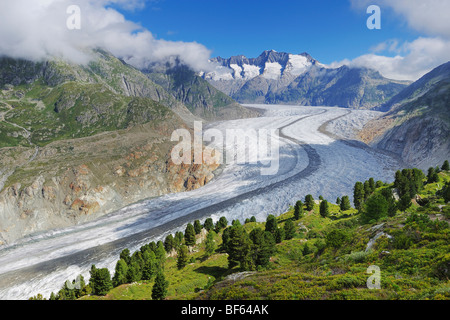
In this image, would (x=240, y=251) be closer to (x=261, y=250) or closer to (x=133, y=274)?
(x=261, y=250)

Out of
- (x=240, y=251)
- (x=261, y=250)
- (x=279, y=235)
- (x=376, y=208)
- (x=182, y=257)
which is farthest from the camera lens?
(x=182, y=257)

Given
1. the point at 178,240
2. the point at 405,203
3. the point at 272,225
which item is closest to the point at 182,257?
the point at 178,240

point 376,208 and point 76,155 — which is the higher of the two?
point 76,155

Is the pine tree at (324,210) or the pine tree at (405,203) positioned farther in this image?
the pine tree at (324,210)

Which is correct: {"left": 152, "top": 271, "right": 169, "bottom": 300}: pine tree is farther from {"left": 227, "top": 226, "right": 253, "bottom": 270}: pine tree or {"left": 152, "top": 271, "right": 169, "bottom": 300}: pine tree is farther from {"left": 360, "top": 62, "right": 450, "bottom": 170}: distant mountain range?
{"left": 360, "top": 62, "right": 450, "bottom": 170}: distant mountain range

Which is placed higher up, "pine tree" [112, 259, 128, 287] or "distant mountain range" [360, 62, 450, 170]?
"distant mountain range" [360, 62, 450, 170]

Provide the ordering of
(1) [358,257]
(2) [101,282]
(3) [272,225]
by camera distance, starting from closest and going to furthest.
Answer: (1) [358,257], (2) [101,282], (3) [272,225]

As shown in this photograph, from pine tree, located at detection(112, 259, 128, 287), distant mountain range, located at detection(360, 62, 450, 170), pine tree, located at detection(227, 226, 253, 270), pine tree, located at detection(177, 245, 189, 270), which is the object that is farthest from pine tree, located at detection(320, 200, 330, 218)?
distant mountain range, located at detection(360, 62, 450, 170)

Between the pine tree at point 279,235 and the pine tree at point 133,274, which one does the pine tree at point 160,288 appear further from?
the pine tree at point 279,235

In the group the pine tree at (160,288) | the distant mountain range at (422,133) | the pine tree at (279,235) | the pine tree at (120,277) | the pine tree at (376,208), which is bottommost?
the pine tree at (120,277)

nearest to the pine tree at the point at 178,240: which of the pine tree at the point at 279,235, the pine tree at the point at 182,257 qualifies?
the pine tree at the point at 182,257
